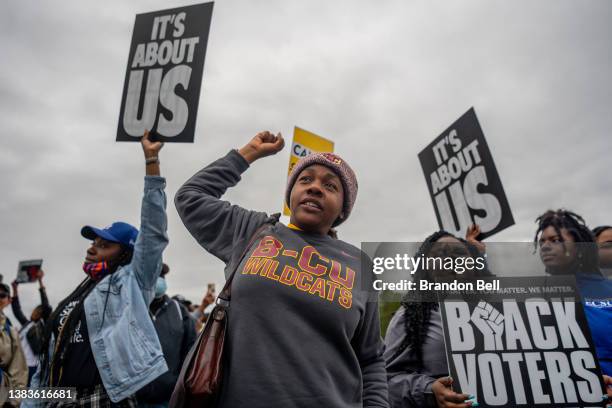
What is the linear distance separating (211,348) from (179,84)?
251 cm

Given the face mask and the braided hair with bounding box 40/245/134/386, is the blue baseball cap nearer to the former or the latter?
the braided hair with bounding box 40/245/134/386

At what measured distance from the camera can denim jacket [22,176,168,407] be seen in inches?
103

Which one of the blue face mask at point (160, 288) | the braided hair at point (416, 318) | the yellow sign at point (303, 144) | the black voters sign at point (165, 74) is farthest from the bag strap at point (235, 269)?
the blue face mask at point (160, 288)

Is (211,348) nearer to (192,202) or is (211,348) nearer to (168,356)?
(192,202)

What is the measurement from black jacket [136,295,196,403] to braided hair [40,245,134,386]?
57.2 inches

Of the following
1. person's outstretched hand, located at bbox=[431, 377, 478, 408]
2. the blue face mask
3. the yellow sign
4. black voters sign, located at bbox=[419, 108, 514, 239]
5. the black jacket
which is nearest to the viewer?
person's outstretched hand, located at bbox=[431, 377, 478, 408]

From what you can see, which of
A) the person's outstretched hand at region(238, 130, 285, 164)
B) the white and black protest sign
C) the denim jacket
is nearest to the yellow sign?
the denim jacket

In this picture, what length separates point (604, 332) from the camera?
2367 millimetres

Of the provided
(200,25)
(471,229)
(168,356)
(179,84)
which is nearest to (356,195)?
(179,84)

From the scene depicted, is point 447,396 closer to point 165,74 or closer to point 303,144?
point 303,144

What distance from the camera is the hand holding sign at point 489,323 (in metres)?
2.17

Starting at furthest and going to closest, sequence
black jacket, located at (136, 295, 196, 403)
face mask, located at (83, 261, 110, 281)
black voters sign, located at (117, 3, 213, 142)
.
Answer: black jacket, located at (136, 295, 196, 403), black voters sign, located at (117, 3, 213, 142), face mask, located at (83, 261, 110, 281)

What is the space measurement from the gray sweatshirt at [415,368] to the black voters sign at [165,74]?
207 cm

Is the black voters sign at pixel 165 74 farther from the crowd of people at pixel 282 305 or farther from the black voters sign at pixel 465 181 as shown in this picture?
the black voters sign at pixel 465 181
